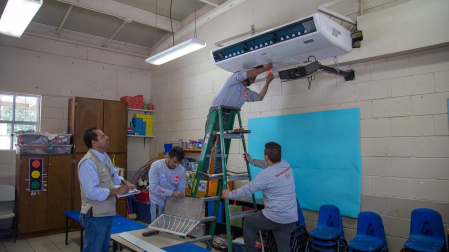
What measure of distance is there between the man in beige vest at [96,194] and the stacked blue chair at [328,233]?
2.07 metres

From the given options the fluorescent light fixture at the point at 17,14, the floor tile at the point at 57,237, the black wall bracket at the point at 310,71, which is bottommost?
the floor tile at the point at 57,237

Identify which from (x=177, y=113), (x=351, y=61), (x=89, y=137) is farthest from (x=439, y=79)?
(x=177, y=113)

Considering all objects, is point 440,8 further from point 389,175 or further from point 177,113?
point 177,113

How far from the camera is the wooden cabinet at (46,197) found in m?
5.18

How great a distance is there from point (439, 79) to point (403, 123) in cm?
54

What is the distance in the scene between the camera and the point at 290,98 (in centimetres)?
436

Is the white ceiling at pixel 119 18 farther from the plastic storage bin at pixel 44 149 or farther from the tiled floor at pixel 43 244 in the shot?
the tiled floor at pixel 43 244

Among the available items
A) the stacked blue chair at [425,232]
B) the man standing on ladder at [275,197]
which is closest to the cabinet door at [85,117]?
the man standing on ladder at [275,197]

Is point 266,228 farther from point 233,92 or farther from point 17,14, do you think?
point 17,14

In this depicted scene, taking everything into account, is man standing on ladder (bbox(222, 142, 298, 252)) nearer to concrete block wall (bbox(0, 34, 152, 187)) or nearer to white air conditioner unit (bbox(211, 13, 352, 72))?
white air conditioner unit (bbox(211, 13, 352, 72))

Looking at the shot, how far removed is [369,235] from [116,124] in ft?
16.0

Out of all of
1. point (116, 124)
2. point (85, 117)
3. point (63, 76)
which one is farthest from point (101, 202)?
point (63, 76)

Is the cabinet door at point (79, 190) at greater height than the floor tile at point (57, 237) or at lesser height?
greater

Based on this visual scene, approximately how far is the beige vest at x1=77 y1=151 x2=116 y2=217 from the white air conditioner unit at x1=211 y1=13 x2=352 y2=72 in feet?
6.02
